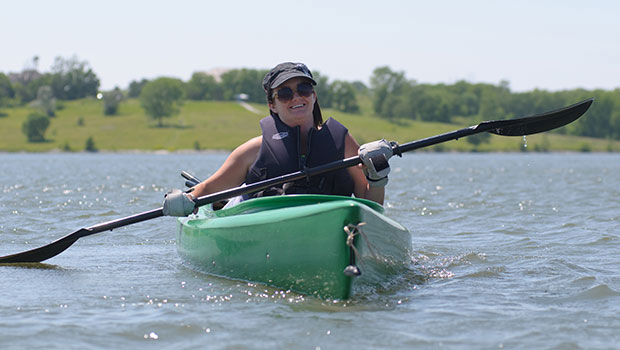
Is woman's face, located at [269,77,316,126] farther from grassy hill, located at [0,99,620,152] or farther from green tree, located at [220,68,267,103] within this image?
green tree, located at [220,68,267,103]

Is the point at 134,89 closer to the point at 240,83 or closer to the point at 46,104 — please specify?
the point at 240,83

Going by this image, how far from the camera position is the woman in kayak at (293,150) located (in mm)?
6867

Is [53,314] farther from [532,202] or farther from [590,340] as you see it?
[532,202]

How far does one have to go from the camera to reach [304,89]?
6816 mm

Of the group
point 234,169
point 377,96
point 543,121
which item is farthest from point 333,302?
point 377,96

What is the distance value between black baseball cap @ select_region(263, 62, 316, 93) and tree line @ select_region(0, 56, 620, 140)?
10906 cm

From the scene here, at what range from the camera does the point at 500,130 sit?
293 inches

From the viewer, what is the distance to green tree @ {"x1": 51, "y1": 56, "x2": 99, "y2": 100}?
5822 inches

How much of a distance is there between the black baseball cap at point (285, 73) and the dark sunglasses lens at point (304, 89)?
0.07m

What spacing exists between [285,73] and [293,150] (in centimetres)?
67

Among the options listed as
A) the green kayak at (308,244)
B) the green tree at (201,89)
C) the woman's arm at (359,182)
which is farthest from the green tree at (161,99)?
the green kayak at (308,244)

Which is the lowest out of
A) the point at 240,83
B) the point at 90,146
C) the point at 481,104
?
the point at 90,146

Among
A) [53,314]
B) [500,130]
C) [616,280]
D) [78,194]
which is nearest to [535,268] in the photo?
[616,280]

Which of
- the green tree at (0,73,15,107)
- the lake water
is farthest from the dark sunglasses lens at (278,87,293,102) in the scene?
the green tree at (0,73,15,107)
